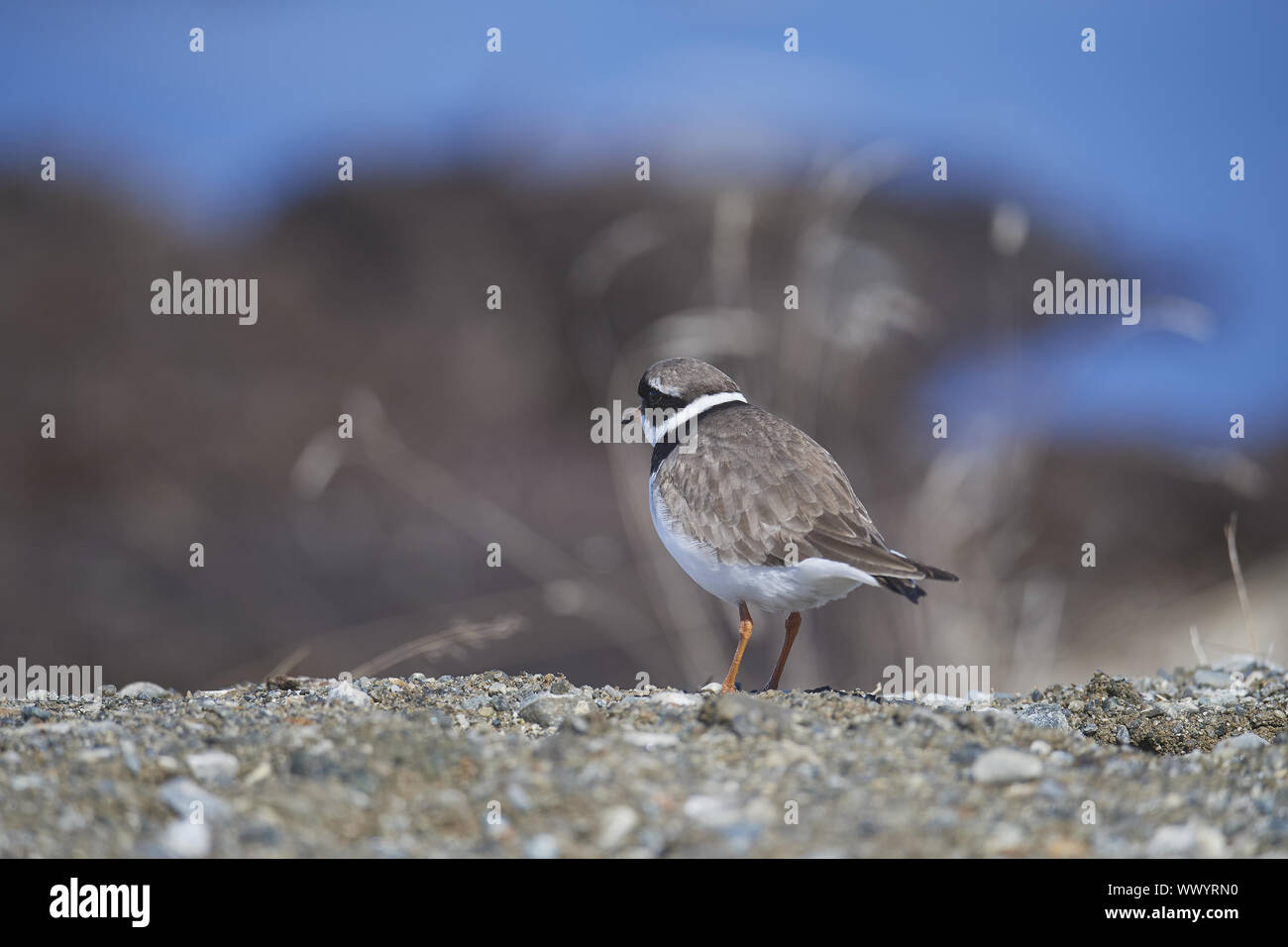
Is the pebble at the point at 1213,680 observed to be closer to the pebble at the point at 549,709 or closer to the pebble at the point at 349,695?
the pebble at the point at 549,709

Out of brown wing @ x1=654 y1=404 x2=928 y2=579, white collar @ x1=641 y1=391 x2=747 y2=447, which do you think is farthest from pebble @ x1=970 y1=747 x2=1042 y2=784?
white collar @ x1=641 y1=391 x2=747 y2=447

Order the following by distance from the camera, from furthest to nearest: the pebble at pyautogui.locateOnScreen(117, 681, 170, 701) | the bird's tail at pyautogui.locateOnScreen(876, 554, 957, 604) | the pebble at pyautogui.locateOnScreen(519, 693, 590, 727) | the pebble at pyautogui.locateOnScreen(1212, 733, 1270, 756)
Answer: the pebble at pyautogui.locateOnScreen(117, 681, 170, 701) < the bird's tail at pyautogui.locateOnScreen(876, 554, 957, 604) < the pebble at pyautogui.locateOnScreen(519, 693, 590, 727) < the pebble at pyautogui.locateOnScreen(1212, 733, 1270, 756)

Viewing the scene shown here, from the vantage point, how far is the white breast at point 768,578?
5.45 metres

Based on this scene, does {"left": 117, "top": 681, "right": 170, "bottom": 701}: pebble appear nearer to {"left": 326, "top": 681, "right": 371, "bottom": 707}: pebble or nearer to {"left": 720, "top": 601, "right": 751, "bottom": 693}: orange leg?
{"left": 326, "top": 681, "right": 371, "bottom": 707}: pebble

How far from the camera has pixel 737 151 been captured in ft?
102

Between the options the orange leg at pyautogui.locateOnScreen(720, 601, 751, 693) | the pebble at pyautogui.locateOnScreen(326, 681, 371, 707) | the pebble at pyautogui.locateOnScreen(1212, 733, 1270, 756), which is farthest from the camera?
the orange leg at pyautogui.locateOnScreen(720, 601, 751, 693)

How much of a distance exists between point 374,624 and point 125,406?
39.3 ft

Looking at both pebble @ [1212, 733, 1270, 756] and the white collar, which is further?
the white collar

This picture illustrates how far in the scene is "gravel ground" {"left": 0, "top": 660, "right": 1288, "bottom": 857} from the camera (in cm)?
320

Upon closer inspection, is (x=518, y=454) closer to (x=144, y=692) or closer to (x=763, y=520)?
Result: (x=144, y=692)

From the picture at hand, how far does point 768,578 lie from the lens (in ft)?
18.6

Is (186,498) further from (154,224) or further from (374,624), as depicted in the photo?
(154,224)

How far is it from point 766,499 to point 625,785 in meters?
2.48
